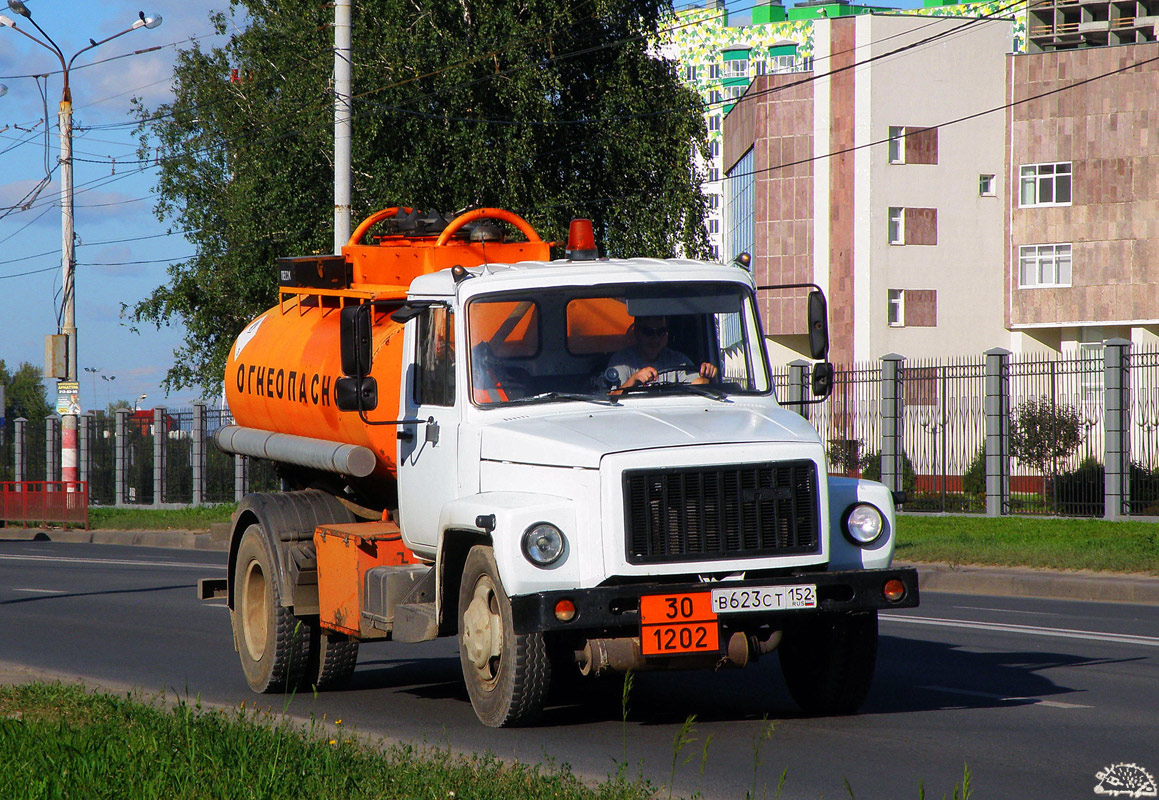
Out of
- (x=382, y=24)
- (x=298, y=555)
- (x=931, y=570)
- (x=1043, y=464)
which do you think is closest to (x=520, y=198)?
(x=382, y=24)

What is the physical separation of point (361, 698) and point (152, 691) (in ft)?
4.20

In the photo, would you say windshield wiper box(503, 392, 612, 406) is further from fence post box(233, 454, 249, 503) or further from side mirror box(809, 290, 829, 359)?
fence post box(233, 454, 249, 503)

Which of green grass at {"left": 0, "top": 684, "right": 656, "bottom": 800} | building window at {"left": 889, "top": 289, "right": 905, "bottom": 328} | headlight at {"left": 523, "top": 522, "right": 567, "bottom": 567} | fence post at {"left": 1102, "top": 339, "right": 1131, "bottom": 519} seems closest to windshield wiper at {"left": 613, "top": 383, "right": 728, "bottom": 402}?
headlight at {"left": 523, "top": 522, "right": 567, "bottom": 567}

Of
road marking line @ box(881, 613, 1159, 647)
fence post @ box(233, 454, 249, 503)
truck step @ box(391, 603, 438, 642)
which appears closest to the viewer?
truck step @ box(391, 603, 438, 642)

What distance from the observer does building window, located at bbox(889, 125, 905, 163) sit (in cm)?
6162

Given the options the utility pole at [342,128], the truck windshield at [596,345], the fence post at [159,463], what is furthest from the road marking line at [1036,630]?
the fence post at [159,463]

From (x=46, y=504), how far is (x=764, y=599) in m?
29.8

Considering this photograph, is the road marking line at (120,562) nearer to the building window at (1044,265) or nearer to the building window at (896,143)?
the building window at (1044,265)

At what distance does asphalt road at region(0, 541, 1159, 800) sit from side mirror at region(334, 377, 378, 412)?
171cm

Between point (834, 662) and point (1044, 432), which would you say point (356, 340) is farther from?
point (1044, 432)

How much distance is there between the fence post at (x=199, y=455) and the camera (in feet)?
125

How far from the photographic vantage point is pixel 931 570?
695 inches

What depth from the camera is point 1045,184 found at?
59.0 metres

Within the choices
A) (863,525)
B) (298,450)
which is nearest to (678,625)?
(863,525)
